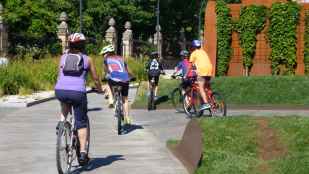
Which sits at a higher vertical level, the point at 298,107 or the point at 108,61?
the point at 108,61

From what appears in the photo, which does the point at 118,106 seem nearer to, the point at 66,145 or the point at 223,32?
the point at 66,145

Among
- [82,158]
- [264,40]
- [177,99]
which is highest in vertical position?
[264,40]

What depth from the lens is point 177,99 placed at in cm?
1902

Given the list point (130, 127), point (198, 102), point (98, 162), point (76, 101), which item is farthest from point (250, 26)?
point (76, 101)

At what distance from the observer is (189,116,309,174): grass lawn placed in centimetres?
910

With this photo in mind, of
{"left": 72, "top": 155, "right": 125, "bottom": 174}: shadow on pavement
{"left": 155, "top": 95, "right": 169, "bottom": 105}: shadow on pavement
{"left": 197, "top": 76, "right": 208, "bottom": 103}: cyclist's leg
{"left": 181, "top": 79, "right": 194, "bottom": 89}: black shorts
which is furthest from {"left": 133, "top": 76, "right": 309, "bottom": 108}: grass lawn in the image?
{"left": 72, "top": 155, "right": 125, "bottom": 174}: shadow on pavement

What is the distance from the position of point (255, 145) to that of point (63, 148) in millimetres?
2669

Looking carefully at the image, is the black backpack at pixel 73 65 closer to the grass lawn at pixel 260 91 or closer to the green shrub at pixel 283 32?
the grass lawn at pixel 260 91

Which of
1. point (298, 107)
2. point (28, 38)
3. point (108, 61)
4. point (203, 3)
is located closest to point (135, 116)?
point (108, 61)

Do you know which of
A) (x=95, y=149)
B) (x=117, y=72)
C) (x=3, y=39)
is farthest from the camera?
(x=3, y=39)

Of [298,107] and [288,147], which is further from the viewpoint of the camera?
[298,107]

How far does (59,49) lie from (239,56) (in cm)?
1681

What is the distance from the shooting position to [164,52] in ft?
260

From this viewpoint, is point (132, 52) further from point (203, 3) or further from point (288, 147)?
point (288, 147)
